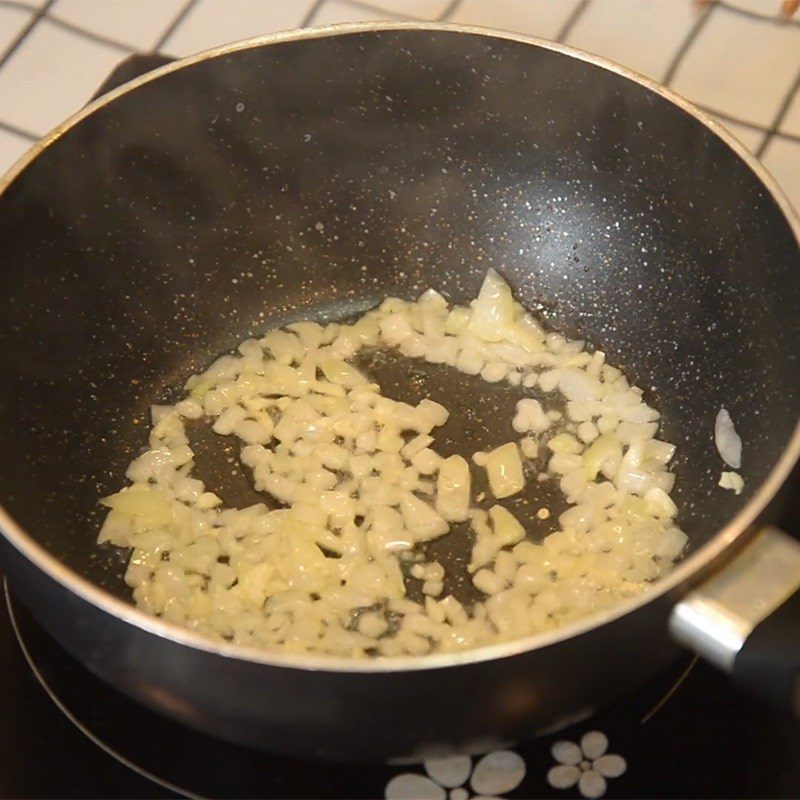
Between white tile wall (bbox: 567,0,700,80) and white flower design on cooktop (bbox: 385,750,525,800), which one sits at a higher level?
white tile wall (bbox: 567,0,700,80)

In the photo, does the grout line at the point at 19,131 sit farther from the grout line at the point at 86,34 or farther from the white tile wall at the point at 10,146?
the grout line at the point at 86,34

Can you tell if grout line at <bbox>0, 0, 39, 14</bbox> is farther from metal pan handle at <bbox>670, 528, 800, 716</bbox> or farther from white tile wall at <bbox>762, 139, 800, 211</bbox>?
metal pan handle at <bbox>670, 528, 800, 716</bbox>

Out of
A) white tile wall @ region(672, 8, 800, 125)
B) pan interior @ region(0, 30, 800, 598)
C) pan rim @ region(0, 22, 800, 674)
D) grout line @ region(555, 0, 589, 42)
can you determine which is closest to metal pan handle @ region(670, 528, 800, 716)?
pan rim @ region(0, 22, 800, 674)

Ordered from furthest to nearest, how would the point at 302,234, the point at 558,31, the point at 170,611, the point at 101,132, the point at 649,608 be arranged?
1. the point at 558,31
2. the point at 302,234
3. the point at 101,132
4. the point at 170,611
5. the point at 649,608

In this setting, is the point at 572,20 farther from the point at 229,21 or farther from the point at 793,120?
the point at 229,21

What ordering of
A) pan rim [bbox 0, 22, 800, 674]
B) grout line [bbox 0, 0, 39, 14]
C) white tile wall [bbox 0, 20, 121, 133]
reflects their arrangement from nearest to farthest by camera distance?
pan rim [bbox 0, 22, 800, 674]
white tile wall [bbox 0, 20, 121, 133]
grout line [bbox 0, 0, 39, 14]

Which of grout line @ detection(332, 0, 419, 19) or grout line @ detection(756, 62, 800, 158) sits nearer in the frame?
grout line @ detection(756, 62, 800, 158)

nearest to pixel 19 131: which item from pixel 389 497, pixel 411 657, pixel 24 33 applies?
pixel 24 33

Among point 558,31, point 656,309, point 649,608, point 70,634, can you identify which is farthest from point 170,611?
point 558,31

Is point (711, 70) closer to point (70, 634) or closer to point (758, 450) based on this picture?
point (758, 450)
